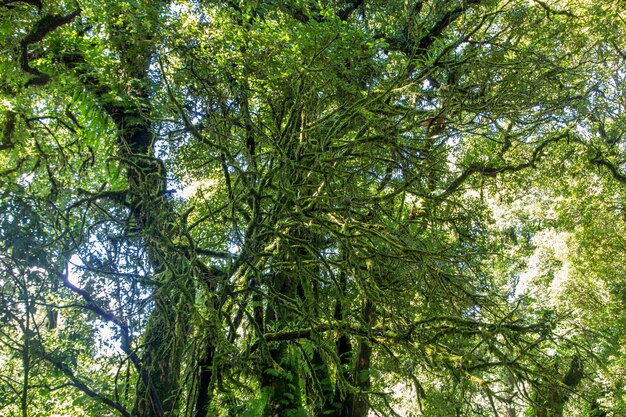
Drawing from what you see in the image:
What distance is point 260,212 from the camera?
182 inches

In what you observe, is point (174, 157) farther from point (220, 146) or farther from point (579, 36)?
point (579, 36)

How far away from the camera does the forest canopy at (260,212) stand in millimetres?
4254

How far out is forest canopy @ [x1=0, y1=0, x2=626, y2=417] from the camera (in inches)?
167

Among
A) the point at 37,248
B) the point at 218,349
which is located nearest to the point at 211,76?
the point at 37,248

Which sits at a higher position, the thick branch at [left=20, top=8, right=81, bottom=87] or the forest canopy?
the thick branch at [left=20, top=8, right=81, bottom=87]

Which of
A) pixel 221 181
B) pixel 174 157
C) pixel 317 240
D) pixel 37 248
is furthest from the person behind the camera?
pixel 221 181

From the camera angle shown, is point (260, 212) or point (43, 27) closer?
point (260, 212)

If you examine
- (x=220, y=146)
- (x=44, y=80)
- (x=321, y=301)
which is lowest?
(x=321, y=301)

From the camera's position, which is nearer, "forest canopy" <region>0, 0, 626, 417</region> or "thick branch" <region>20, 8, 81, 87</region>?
"forest canopy" <region>0, 0, 626, 417</region>

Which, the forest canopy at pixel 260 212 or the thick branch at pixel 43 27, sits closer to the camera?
the forest canopy at pixel 260 212

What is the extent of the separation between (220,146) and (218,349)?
1.65 meters

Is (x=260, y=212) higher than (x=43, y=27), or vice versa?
(x=43, y=27)

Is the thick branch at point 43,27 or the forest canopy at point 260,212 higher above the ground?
the thick branch at point 43,27

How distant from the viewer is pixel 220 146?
172 inches
